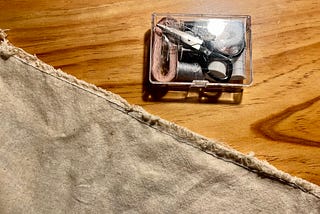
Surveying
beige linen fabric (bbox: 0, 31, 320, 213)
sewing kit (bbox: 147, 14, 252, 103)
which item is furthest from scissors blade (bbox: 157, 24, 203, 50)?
beige linen fabric (bbox: 0, 31, 320, 213)

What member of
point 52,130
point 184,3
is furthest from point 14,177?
point 184,3

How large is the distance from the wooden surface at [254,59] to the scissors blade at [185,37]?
3 centimetres

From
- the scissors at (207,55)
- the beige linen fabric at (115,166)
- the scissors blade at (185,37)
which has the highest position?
the scissors blade at (185,37)

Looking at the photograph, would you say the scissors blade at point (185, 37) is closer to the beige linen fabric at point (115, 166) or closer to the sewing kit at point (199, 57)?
the sewing kit at point (199, 57)

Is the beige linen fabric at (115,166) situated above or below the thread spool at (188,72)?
A: below

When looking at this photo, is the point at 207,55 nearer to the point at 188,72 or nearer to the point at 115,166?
the point at 188,72

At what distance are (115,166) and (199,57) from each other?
17 centimetres

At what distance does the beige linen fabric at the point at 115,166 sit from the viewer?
0.66 m

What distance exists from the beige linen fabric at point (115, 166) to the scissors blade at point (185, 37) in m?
0.10

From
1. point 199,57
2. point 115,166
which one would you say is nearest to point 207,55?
point 199,57

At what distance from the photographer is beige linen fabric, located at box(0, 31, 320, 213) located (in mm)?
661

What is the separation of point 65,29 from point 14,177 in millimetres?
201

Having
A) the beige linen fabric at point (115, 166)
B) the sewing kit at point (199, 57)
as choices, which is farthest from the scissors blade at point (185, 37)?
the beige linen fabric at point (115, 166)

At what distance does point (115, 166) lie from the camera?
0.67 metres
